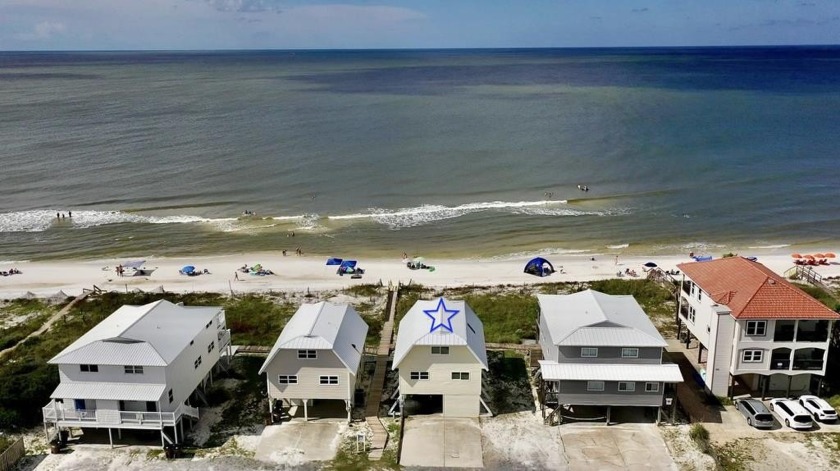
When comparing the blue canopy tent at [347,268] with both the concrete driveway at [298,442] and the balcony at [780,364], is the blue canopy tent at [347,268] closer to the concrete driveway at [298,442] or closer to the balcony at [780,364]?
the concrete driveway at [298,442]

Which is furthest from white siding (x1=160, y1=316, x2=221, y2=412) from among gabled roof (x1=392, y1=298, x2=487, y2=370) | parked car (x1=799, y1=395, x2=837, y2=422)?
parked car (x1=799, y1=395, x2=837, y2=422)

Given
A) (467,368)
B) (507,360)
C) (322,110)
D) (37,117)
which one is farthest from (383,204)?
(37,117)

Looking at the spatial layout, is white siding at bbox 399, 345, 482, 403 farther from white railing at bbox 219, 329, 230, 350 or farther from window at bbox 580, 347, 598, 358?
white railing at bbox 219, 329, 230, 350

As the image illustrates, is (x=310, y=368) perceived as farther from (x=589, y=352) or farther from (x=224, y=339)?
(x=589, y=352)

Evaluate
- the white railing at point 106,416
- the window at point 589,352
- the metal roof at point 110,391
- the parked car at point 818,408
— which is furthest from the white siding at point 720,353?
the metal roof at point 110,391

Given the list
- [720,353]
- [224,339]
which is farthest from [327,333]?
[720,353]
